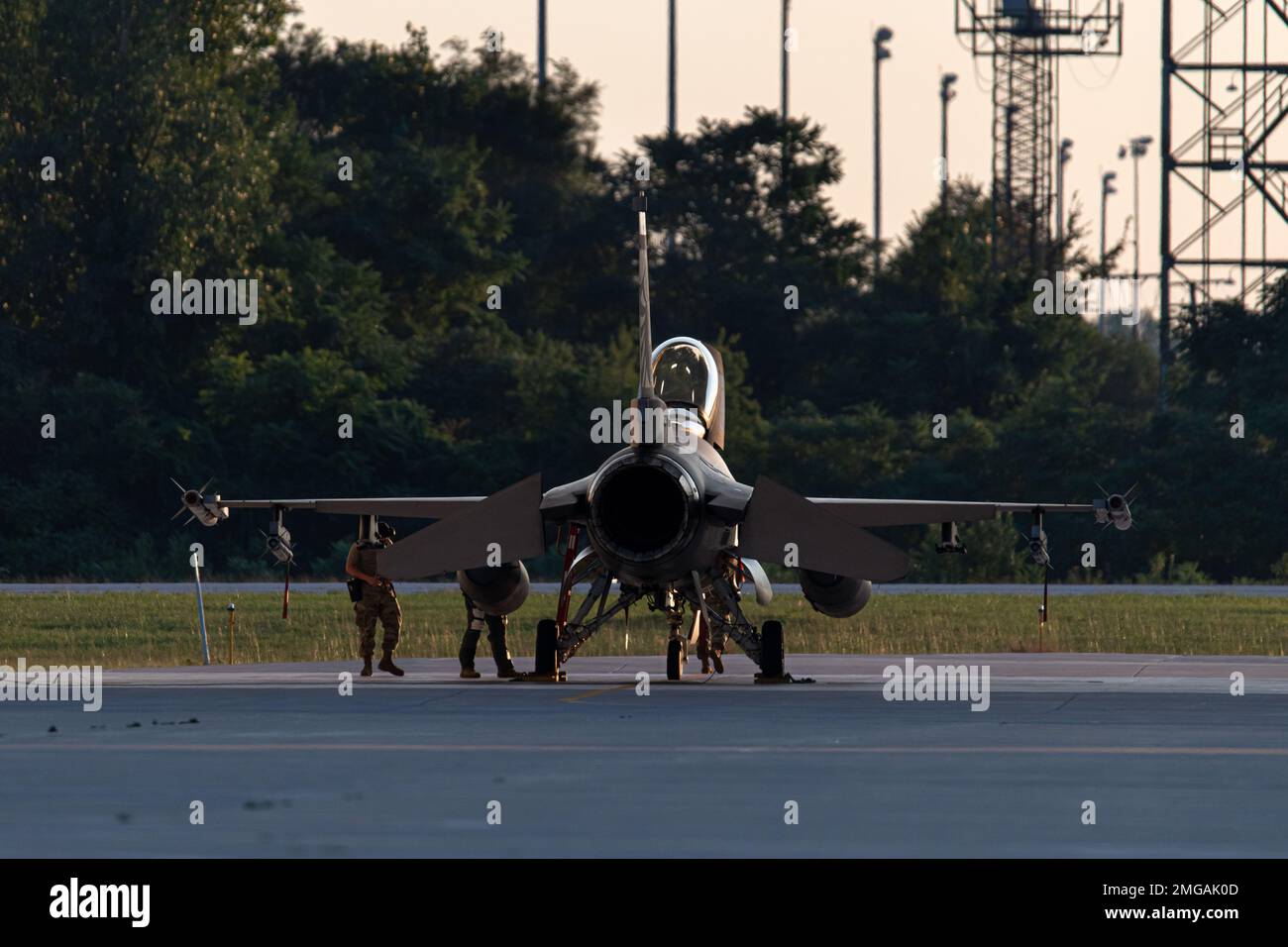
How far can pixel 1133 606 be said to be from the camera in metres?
55.0

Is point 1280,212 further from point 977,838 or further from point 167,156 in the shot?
point 977,838

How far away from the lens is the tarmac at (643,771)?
1362 centimetres

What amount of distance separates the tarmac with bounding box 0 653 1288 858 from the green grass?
10.3 m

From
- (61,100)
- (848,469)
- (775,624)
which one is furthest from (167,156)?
(775,624)

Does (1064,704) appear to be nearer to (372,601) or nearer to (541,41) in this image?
(372,601)

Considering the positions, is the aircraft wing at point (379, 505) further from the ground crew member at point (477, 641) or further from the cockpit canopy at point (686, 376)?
the cockpit canopy at point (686, 376)

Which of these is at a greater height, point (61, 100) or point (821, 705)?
point (61, 100)

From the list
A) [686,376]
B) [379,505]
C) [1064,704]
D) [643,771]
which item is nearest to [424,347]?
[379,505]

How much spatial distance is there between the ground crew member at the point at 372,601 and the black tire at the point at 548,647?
6.85 ft

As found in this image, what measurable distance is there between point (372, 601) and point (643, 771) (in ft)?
44.4

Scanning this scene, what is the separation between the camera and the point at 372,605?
101 feet

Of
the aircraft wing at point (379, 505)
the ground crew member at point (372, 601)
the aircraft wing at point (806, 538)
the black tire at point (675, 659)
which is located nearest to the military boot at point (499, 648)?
the ground crew member at point (372, 601)
